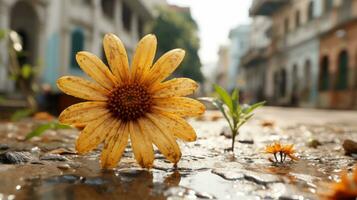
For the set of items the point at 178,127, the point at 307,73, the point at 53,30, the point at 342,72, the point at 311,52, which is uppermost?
the point at 311,52

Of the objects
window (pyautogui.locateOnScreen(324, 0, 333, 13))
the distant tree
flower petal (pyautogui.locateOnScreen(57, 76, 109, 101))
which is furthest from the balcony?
flower petal (pyautogui.locateOnScreen(57, 76, 109, 101))

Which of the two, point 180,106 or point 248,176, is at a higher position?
point 180,106

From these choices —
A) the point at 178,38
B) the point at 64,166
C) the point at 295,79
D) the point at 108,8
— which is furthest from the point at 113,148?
the point at 178,38

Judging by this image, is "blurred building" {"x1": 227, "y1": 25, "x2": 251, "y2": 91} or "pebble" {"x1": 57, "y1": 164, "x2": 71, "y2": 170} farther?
"blurred building" {"x1": 227, "y1": 25, "x2": 251, "y2": 91}

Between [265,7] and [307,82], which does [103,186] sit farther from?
[265,7]

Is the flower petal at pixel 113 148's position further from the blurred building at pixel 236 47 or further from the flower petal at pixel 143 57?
the blurred building at pixel 236 47

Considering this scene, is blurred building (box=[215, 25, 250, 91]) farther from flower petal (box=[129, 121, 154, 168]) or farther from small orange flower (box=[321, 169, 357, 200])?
small orange flower (box=[321, 169, 357, 200])

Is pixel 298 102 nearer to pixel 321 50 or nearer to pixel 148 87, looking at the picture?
pixel 321 50

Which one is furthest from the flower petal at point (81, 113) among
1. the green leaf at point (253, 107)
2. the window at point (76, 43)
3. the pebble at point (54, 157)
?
the window at point (76, 43)
